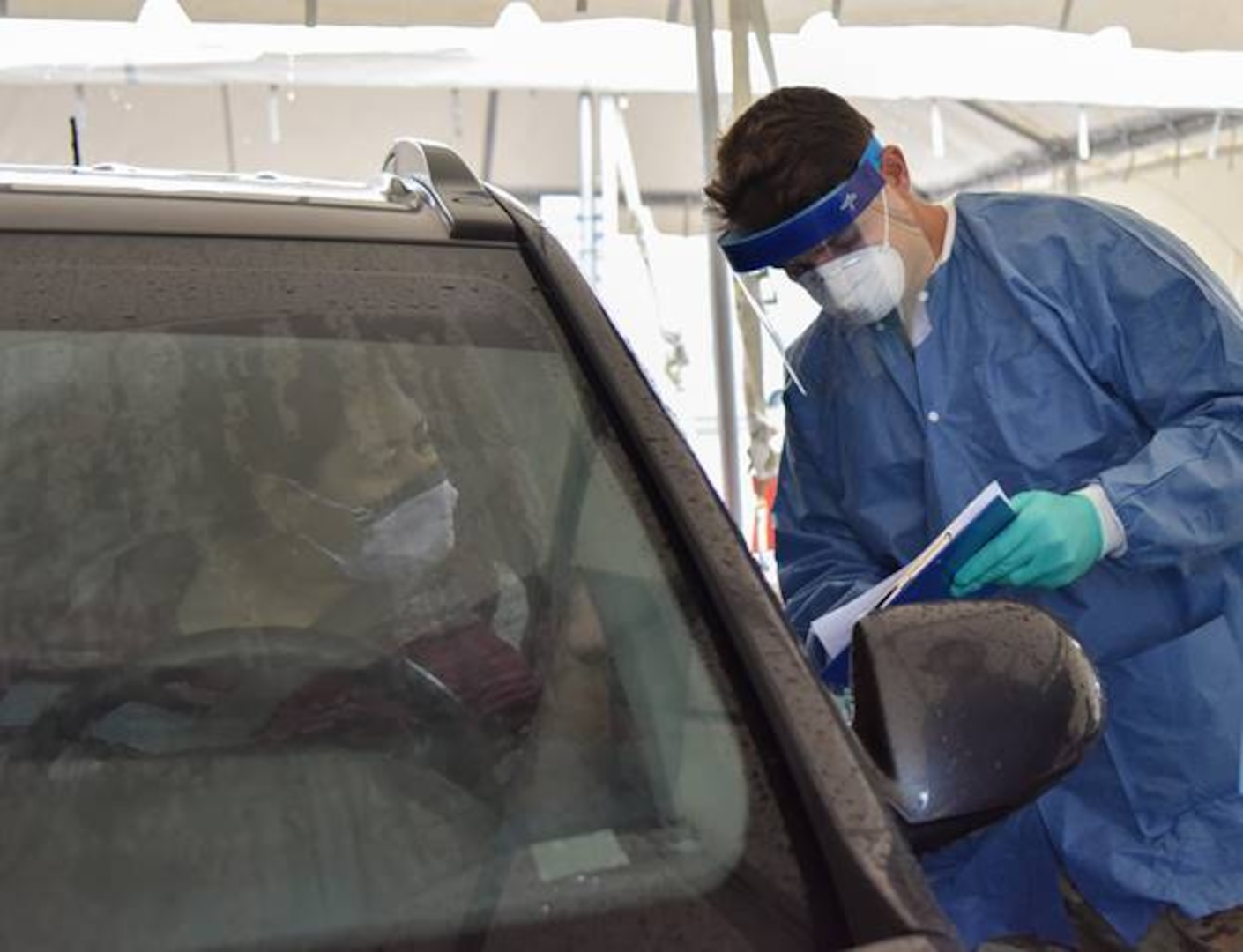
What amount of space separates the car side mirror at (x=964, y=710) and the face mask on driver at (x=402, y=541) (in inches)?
13.2

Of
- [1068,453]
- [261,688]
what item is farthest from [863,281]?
[261,688]

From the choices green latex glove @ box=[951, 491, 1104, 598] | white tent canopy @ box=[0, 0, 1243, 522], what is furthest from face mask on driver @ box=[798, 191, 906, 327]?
white tent canopy @ box=[0, 0, 1243, 522]

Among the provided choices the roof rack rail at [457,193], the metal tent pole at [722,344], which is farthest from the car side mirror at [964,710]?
the metal tent pole at [722,344]

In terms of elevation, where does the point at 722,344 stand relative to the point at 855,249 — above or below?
below

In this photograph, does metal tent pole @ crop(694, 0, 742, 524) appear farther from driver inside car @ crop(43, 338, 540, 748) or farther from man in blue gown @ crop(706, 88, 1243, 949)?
driver inside car @ crop(43, 338, 540, 748)

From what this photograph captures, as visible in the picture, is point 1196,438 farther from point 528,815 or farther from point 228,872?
point 228,872

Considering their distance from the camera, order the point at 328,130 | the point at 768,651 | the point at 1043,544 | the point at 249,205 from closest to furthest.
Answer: the point at 768,651
the point at 249,205
the point at 1043,544
the point at 328,130

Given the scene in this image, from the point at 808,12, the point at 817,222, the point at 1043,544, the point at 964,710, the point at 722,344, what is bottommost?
the point at 722,344

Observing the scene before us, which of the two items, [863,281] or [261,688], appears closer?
[261,688]

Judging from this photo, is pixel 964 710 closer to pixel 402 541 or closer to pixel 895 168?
pixel 402 541

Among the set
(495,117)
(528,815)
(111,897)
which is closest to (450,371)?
(528,815)

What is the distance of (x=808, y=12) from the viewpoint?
17.5 ft

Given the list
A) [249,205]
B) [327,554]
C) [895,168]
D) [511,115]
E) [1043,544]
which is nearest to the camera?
[327,554]

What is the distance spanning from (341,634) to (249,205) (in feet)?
1.42
